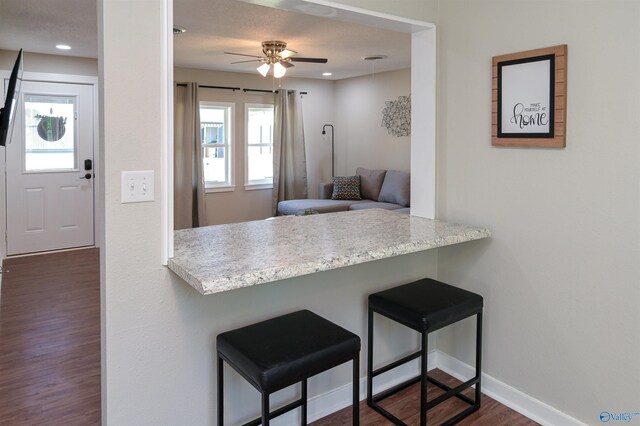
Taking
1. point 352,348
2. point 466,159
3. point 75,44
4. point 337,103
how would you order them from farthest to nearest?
point 337,103, point 75,44, point 466,159, point 352,348

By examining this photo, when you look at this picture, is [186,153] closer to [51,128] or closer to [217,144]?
[217,144]

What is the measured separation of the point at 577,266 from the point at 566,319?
256mm

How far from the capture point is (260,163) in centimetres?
736

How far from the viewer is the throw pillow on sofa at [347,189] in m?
6.89

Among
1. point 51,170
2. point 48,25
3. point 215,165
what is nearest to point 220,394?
point 48,25

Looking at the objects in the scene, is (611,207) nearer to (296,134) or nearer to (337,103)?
(296,134)

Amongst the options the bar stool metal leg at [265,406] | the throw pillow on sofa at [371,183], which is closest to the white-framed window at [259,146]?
the throw pillow on sofa at [371,183]

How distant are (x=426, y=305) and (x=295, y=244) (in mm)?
670

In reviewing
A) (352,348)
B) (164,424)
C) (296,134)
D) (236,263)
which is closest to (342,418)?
(352,348)

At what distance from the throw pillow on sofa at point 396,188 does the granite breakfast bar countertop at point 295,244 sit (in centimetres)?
364

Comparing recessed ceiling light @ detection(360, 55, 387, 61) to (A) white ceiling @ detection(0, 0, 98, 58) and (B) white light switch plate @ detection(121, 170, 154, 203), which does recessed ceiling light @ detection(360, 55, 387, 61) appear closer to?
(A) white ceiling @ detection(0, 0, 98, 58)

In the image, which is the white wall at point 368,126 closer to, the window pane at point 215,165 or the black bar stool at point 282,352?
the window pane at point 215,165

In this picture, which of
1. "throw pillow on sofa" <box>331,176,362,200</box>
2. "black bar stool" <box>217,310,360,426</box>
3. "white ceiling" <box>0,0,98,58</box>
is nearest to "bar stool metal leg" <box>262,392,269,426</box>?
"black bar stool" <box>217,310,360,426</box>

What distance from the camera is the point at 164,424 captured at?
185cm
